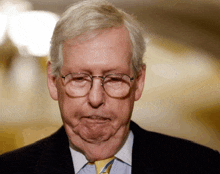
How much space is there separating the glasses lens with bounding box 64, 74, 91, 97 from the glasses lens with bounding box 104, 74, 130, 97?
3.7 inches

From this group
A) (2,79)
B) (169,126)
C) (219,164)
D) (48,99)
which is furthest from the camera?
(169,126)

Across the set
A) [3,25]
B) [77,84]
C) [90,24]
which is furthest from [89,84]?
[3,25]

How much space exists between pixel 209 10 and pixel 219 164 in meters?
1.92

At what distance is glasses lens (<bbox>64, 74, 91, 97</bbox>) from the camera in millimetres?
1394

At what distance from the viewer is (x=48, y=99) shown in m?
2.99

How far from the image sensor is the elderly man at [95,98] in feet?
4.50

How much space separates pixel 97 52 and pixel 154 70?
211 cm

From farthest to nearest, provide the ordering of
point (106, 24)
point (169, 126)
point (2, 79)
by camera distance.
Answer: point (169, 126), point (2, 79), point (106, 24)

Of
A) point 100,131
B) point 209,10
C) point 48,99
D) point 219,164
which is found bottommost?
point 48,99

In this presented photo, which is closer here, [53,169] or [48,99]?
[53,169]

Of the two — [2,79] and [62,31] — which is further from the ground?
[62,31]

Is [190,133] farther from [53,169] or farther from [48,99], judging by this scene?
[53,169]

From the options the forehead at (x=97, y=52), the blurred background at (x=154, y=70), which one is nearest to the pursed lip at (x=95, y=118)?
the forehead at (x=97, y=52)

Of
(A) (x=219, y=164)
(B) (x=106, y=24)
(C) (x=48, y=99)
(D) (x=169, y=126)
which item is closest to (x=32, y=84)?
(C) (x=48, y=99)
